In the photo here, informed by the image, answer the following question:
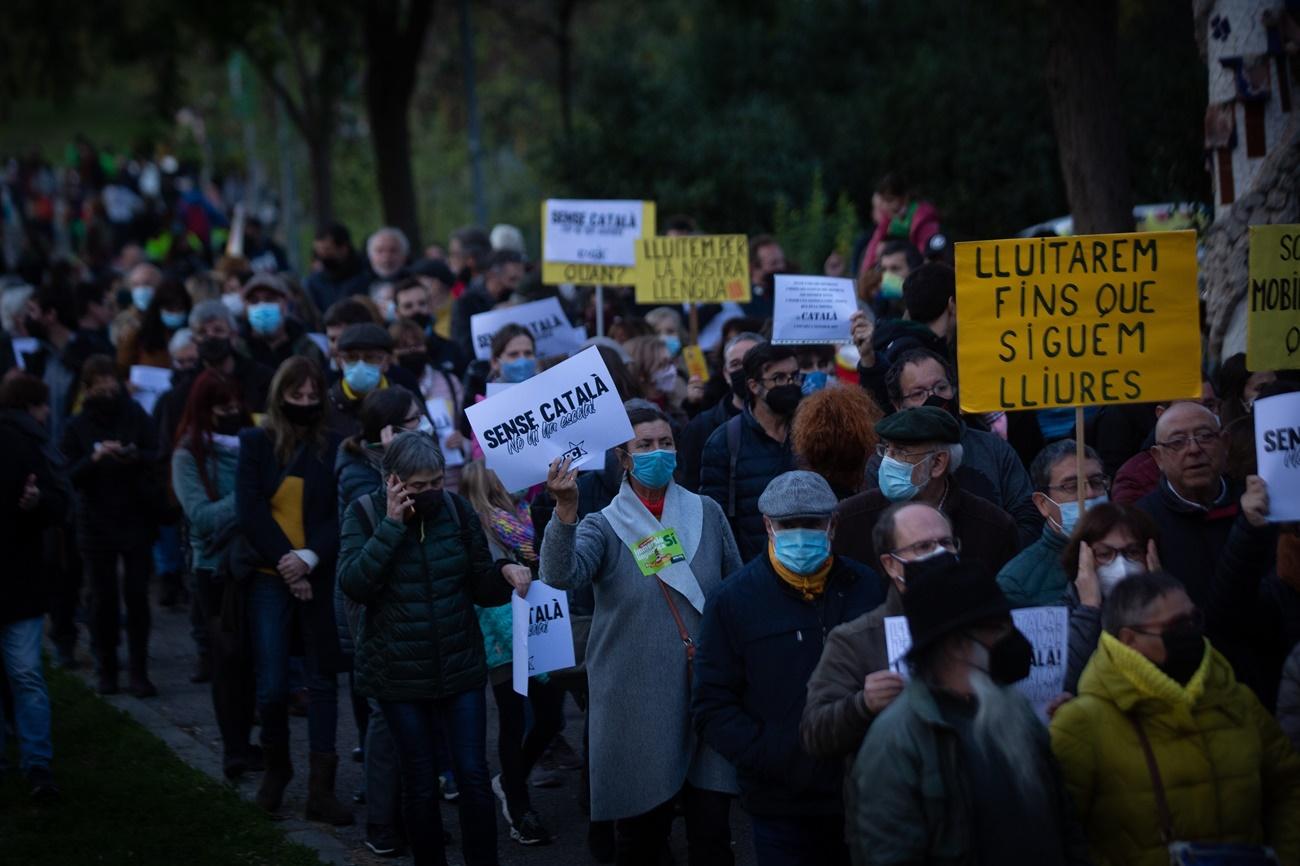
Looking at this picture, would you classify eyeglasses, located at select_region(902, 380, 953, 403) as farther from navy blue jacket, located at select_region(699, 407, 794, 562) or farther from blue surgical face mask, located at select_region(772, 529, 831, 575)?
blue surgical face mask, located at select_region(772, 529, 831, 575)

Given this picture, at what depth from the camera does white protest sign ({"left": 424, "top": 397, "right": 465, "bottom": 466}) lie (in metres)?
10.8

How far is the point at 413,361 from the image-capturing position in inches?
448

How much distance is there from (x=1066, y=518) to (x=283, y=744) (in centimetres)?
427

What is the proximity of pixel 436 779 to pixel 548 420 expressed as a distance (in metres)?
1.59

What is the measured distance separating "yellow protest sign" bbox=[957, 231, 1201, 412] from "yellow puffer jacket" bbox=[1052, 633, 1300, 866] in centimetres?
210

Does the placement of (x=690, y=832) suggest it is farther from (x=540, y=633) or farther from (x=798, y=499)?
(x=798, y=499)

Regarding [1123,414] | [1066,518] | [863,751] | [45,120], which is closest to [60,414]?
[1123,414]

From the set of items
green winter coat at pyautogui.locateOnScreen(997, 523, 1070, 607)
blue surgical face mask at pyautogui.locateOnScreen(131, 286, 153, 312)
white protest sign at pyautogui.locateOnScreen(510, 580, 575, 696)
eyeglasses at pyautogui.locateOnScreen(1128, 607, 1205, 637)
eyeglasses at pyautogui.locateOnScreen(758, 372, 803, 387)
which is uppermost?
blue surgical face mask at pyautogui.locateOnScreen(131, 286, 153, 312)

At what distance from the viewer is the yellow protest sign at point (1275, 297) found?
688cm

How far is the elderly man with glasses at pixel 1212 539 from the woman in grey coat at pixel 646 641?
1.71 m

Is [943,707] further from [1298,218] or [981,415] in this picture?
[1298,218]

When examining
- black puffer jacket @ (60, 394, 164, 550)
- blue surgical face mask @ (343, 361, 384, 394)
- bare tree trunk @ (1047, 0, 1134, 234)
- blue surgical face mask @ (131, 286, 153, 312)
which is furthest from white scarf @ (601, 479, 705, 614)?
blue surgical face mask @ (131, 286, 153, 312)

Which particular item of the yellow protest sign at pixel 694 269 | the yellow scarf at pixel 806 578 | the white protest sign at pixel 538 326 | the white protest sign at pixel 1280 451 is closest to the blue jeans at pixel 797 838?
the yellow scarf at pixel 806 578

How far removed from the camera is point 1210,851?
4.78m
